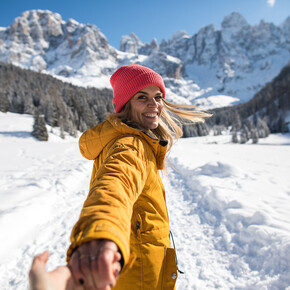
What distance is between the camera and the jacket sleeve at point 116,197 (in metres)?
0.62

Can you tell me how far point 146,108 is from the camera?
5.27ft

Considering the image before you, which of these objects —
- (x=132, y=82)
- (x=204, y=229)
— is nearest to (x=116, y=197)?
(x=132, y=82)

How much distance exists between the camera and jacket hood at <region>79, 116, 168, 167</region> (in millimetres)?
1362

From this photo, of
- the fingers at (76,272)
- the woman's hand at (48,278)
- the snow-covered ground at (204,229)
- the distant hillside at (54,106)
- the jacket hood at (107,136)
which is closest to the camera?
the woman's hand at (48,278)

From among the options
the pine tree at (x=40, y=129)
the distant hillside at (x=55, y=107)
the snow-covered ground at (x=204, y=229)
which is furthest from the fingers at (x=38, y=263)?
the distant hillside at (x=55, y=107)

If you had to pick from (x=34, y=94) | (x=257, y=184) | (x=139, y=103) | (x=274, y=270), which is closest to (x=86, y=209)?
(x=139, y=103)

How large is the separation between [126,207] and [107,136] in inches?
27.6

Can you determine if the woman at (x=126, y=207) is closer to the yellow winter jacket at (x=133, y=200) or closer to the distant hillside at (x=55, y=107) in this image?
the yellow winter jacket at (x=133, y=200)

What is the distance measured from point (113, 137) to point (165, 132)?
2.71 feet

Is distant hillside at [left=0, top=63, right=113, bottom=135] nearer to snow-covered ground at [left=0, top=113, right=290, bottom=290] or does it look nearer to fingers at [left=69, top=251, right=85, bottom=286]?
snow-covered ground at [left=0, top=113, right=290, bottom=290]

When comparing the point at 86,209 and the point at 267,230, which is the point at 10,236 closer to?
the point at 86,209

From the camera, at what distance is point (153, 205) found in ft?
4.40

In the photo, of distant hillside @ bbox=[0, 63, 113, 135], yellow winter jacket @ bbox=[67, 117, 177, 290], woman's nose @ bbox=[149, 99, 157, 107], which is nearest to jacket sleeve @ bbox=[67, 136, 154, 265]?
yellow winter jacket @ bbox=[67, 117, 177, 290]

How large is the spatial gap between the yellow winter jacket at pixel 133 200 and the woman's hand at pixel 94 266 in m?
0.09
